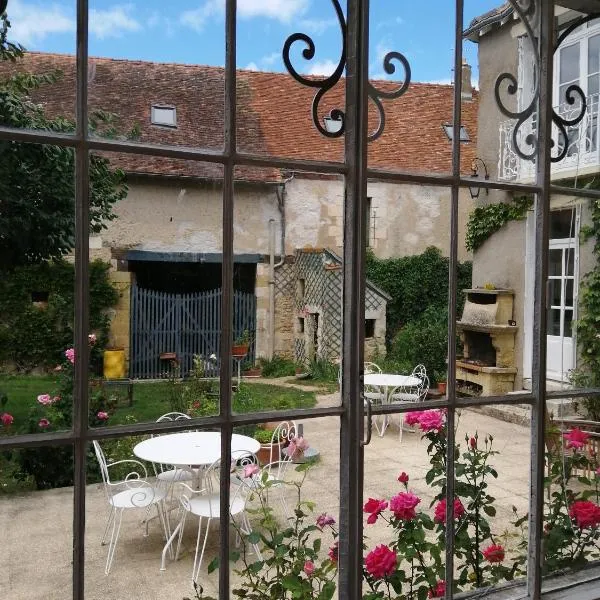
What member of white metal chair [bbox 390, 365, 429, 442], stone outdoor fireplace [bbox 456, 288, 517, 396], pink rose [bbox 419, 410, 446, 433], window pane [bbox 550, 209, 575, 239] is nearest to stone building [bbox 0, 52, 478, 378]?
stone outdoor fireplace [bbox 456, 288, 517, 396]

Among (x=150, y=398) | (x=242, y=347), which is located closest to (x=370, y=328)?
(x=242, y=347)

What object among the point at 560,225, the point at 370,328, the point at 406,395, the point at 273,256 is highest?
the point at 560,225

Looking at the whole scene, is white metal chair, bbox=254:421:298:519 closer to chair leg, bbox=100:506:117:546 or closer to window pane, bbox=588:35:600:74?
chair leg, bbox=100:506:117:546

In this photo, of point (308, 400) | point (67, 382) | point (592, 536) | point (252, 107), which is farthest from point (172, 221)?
point (592, 536)

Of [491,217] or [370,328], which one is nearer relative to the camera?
[491,217]

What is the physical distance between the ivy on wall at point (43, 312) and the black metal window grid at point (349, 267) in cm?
695

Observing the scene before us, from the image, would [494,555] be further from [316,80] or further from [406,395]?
[406,395]

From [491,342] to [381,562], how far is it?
614 cm

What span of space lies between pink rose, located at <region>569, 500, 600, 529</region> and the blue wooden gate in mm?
7166

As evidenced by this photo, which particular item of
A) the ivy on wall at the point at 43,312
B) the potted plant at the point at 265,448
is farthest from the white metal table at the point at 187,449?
the ivy on wall at the point at 43,312

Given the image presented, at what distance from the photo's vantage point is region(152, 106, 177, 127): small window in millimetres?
9000

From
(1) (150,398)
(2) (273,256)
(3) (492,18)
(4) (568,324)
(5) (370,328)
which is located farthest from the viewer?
(2) (273,256)

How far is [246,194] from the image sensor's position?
9.40 m

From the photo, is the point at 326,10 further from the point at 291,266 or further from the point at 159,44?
the point at 159,44
